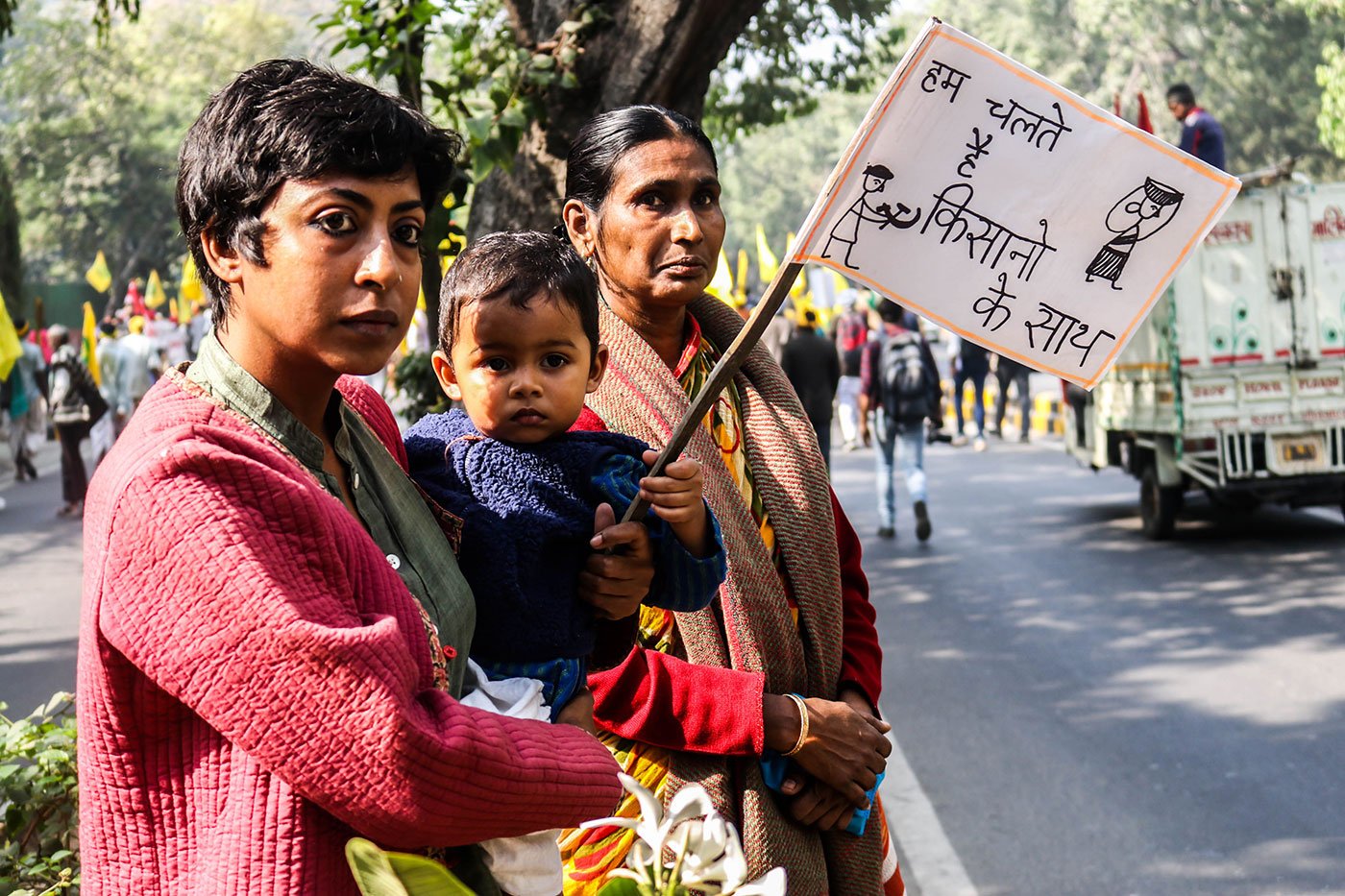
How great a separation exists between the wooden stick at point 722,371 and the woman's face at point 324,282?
0.50 m

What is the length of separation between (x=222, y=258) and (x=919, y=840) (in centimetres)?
427

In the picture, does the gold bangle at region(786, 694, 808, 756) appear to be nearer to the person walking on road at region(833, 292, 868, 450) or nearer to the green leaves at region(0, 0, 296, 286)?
the person walking on road at region(833, 292, 868, 450)

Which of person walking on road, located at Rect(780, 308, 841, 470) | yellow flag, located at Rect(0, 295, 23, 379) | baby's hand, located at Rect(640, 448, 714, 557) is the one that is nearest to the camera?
baby's hand, located at Rect(640, 448, 714, 557)

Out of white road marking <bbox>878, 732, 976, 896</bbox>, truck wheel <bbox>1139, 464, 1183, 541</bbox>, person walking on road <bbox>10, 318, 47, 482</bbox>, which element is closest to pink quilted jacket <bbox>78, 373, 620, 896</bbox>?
white road marking <bbox>878, 732, 976, 896</bbox>

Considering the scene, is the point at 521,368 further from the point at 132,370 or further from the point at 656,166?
the point at 132,370

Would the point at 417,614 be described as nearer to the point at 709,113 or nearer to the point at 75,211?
the point at 709,113

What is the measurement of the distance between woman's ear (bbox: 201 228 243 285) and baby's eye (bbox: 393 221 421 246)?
0.52ft

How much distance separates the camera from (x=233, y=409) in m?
1.48

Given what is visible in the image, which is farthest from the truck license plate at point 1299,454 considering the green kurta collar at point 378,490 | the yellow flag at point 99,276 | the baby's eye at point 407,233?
the yellow flag at point 99,276

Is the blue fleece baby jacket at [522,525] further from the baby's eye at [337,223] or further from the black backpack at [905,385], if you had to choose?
the black backpack at [905,385]

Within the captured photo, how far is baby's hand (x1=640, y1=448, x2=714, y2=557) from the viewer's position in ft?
6.27

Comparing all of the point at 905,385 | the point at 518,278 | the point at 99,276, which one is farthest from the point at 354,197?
the point at 99,276

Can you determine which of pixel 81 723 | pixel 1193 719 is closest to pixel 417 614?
pixel 81 723

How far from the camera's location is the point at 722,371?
195 cm
